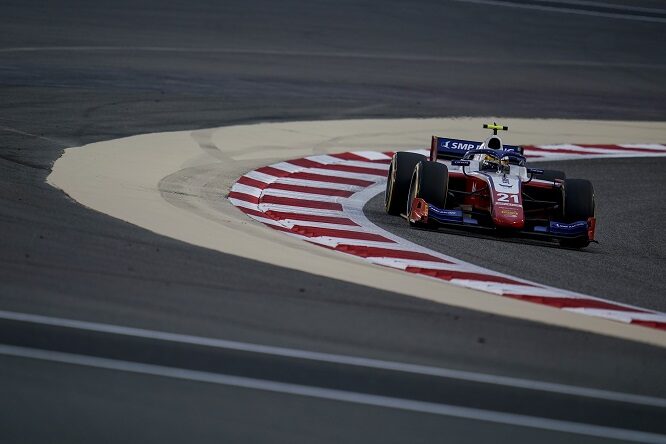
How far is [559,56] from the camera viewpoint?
27609 mm

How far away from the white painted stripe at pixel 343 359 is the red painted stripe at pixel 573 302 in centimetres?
201

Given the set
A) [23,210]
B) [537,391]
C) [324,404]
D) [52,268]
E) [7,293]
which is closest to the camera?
[324,404]

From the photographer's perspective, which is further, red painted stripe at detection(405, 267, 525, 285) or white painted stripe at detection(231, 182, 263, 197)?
white painted stripe at detection(231, 182, 263, 197)

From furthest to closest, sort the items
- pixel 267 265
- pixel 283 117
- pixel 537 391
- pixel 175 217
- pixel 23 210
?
pixel 283 117, pixel 175 217, pixel 23 210, pixel 267 265, pixel 537 391

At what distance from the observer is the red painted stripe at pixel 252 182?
539 inches

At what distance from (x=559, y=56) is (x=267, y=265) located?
64.7ft

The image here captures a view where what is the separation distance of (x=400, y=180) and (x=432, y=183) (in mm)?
781

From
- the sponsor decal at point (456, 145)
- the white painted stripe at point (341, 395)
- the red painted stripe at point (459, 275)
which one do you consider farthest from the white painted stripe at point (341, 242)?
the white painted stripe at point (341, 395)

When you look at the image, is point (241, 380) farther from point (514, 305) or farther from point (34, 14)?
point (34, 14)

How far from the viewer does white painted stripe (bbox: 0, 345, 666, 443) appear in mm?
6137

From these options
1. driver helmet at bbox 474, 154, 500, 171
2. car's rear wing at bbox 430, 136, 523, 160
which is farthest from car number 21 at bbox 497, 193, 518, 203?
car's rear wing at bbox 430, 136, 523, 160

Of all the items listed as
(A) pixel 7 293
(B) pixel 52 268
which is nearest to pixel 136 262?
(B) pixel 52 268

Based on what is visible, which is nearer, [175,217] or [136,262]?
[136,262]

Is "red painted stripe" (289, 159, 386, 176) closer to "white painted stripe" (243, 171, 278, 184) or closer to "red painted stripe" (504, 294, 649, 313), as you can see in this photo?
"white painted stripe" (243, 171, 278, 184)
